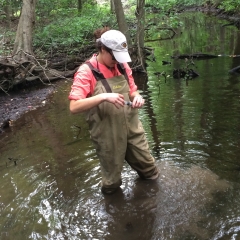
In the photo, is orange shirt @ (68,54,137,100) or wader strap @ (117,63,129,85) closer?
orange shirt @ (68,54,137,100)

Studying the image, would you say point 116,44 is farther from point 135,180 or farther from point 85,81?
point 135,180

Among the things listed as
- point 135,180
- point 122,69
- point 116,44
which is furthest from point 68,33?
point 116,44

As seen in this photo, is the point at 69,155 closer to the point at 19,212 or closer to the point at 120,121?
the point at 19,212

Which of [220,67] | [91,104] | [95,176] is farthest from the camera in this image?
[220,67]

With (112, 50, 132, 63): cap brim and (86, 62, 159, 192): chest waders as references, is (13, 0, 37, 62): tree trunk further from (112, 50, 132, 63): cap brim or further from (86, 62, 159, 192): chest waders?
(112, 50, 132, 63): cap brim

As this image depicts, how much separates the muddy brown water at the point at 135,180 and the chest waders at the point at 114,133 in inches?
18.4

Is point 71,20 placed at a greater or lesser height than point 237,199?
greater

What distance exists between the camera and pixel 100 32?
357 centimetres

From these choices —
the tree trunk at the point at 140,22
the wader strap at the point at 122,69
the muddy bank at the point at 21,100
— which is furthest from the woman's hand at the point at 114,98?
the tree trunk at the point at 140,22

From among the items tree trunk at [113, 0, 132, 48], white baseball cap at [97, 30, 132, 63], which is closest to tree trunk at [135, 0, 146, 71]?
tree trunk at [113, 0, 132, 48]

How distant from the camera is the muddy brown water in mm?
3678

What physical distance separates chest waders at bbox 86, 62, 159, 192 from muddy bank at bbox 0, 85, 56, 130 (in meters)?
4.40

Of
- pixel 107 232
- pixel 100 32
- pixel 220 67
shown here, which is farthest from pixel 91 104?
pixel 220 67

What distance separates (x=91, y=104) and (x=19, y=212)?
1.88 meters
